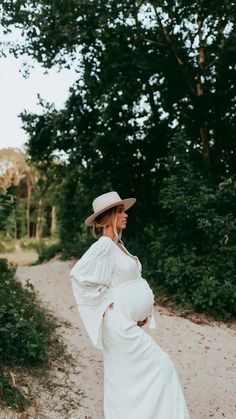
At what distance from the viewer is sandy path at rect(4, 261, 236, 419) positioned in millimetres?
5328

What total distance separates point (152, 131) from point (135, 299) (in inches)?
365

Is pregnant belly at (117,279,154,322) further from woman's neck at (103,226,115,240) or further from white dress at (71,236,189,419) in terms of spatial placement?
woman's neck at (103,226,115,240)

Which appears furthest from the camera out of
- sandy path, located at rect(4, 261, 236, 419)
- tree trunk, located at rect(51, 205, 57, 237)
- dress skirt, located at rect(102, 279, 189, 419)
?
tree trunk, located at rect(51, 205, 57, 237)

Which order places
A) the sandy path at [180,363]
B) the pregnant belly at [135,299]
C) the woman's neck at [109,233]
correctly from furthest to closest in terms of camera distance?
1. the sandy path at [180,363]
2. the woman's neck at [109,233]
3. the pregnant belly at [135,299]

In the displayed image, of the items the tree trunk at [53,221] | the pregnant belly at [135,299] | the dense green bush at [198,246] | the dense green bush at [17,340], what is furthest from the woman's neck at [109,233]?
the tree trunk at [53,221]

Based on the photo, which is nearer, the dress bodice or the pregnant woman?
the pregnant woman

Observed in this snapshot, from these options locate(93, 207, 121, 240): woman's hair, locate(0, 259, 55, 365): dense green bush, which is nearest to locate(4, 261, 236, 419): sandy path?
locate(0, 259, 55, 365): dense green bush

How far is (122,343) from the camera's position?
3426 millimetres

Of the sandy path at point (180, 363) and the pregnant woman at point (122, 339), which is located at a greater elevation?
the pregnant woman at point (122, 339)

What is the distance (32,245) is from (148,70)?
42.4 ft

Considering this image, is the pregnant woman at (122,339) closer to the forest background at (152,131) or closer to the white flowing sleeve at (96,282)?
the white flowing sleeve at (96,282)

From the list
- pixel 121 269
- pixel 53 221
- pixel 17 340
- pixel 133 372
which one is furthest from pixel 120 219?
pixel 53 221

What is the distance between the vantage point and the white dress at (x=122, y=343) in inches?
133

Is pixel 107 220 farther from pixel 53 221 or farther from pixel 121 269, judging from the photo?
pixel 53 221
